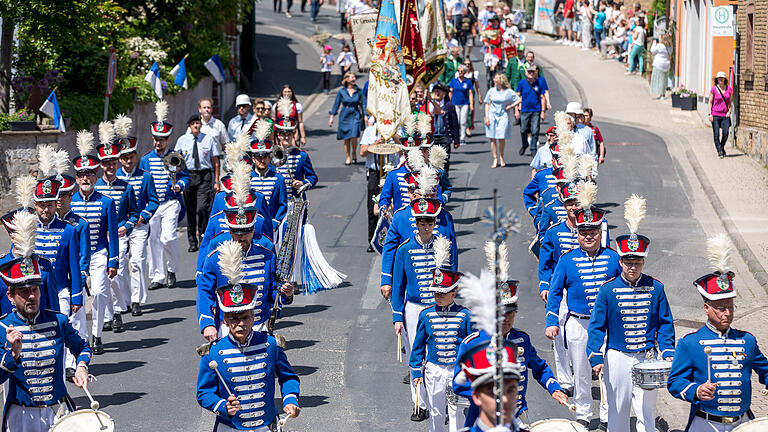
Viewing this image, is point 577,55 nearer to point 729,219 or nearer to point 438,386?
point 729,219

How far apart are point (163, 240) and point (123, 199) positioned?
2.00m

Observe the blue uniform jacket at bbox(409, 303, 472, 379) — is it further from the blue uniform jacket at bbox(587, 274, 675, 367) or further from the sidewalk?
the sidewalk

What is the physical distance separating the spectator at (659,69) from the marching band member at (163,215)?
23490 mm

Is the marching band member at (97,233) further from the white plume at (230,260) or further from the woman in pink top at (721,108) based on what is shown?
the woman in pink top at (721,108)

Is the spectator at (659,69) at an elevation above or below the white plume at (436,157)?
above

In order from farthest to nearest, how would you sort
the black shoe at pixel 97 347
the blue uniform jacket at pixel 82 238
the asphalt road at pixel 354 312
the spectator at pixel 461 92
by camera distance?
the spectator at pixel 461 92
the black shoe at pixel 97 347
the blue uniform jacket at pixel 82 238
the asphalt road at pixel 354 312

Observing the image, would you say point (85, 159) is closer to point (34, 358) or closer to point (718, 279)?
point (34, 358)

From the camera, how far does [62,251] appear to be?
12.0 meters

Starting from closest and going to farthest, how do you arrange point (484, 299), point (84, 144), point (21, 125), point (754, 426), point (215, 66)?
point (484, 299) < point (754, 426) < point (84, 144) < point (21, 125) < point (215, 66)

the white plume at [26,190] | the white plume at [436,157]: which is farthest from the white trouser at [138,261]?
the white plume at [436,157]

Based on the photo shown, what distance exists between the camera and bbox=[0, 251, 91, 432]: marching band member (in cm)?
904

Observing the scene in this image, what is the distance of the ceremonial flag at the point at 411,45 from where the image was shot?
64.9 ft

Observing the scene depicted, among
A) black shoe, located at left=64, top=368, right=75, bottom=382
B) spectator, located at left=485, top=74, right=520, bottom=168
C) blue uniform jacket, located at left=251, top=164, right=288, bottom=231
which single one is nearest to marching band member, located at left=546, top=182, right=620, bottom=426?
black shoe, located at left=64, top=368, right=75, bottom=382

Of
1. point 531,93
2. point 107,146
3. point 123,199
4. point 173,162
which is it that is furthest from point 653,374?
point 531,93
